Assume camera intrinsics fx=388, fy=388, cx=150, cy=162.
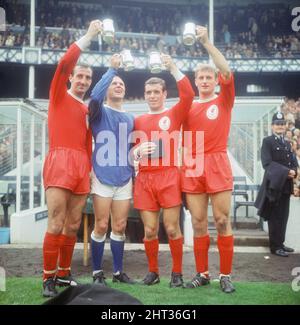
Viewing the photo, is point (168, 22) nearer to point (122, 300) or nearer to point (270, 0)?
point (270, 0)

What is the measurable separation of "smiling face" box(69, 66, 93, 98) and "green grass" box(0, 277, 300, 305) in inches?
66.2

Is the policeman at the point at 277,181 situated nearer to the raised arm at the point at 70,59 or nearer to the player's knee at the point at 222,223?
the player's knee at the point at 222,223

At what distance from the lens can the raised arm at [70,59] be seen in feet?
10.0

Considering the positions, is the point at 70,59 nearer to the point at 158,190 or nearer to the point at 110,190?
the point at 110,190

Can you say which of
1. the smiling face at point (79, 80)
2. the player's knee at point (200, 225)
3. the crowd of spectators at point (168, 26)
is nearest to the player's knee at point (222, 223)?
the player's knee at point (200, 225)

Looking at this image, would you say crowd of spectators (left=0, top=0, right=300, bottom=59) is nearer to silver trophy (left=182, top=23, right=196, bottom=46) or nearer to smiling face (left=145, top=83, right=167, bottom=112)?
smiling face (left=145, top=83, right=167, bottom=112)

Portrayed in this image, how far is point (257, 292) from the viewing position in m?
3.21

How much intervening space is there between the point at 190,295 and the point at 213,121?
1430 millimetres

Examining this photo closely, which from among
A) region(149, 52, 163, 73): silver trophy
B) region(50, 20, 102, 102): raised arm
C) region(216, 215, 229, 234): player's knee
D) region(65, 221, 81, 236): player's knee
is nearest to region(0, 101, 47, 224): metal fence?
region(50, 20, 102, 102): raised arm

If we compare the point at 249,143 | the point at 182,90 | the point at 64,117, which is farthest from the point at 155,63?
the point at 249,143

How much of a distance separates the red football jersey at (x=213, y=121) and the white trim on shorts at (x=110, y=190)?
66 centimetres

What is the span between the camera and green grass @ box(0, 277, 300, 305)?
2.90 metres
